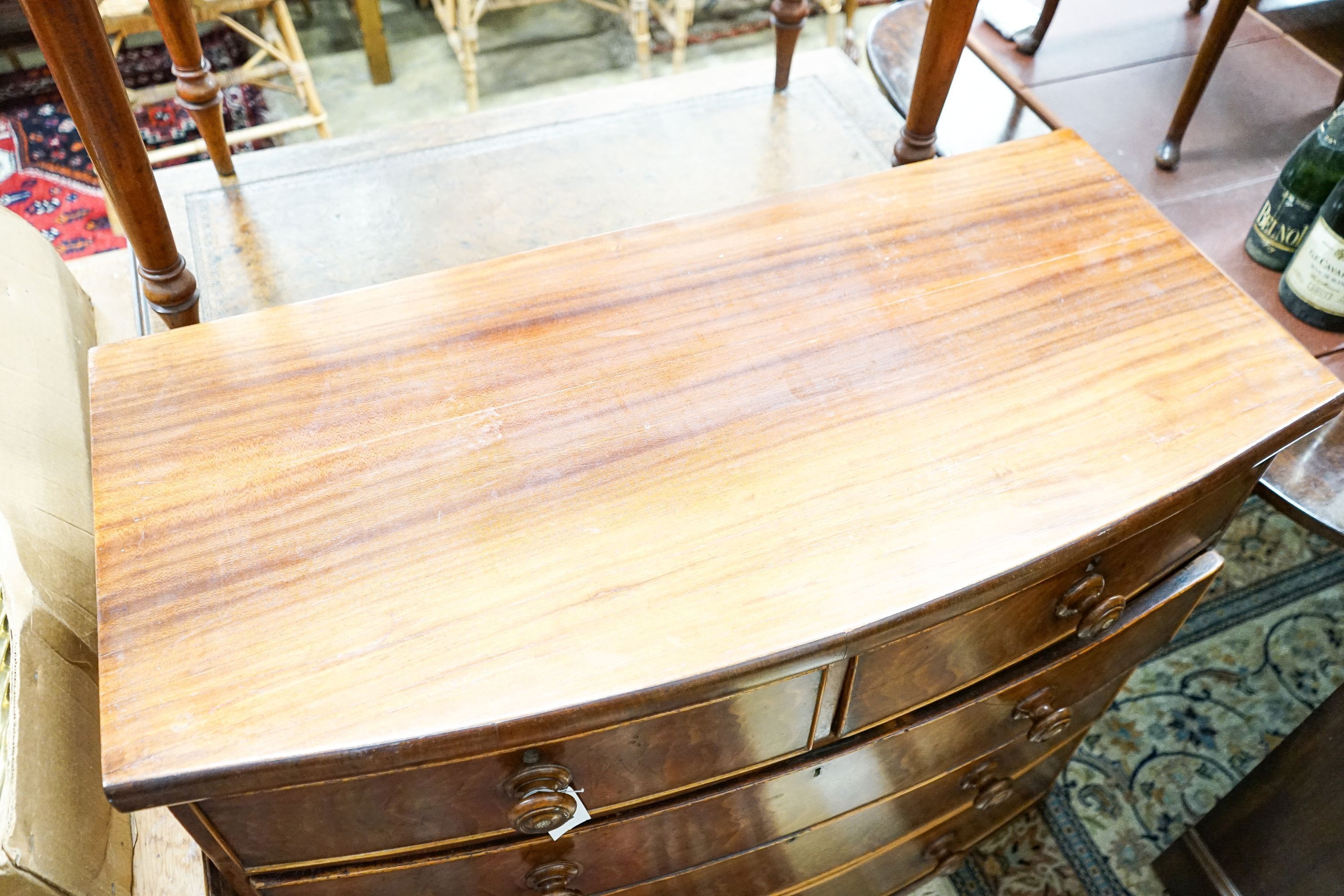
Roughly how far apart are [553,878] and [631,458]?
33 centimetres

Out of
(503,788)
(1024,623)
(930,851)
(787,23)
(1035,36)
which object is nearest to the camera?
(503,788)

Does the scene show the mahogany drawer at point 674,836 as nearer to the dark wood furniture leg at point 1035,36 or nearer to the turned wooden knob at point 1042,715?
the turned wooden knob at point 1042,715

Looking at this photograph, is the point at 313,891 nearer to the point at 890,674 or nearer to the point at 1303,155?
the point at 890,674

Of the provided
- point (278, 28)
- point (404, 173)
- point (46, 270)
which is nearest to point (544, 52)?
point (278, 28)

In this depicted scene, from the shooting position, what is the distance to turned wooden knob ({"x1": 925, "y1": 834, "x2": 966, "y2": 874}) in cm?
108

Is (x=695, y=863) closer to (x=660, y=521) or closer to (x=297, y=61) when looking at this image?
(x=660, y=521)

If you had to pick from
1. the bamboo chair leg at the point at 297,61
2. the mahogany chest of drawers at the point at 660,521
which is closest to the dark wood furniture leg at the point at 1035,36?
the mahogany chest of drawers at the point at 660,521

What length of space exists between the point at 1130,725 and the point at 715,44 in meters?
2.31

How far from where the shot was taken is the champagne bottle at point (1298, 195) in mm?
1004

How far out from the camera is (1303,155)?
1.03m

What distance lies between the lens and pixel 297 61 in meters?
2.19

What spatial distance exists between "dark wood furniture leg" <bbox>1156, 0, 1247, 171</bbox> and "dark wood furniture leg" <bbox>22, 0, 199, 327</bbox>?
123cm

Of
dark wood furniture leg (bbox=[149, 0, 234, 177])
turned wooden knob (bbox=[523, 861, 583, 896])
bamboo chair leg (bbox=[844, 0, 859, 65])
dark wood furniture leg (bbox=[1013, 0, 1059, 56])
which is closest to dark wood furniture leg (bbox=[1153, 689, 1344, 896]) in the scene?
turned wooden knob (bbox=[523, 861, 583, 896])

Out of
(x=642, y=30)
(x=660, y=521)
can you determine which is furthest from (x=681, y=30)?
(x=660, y=521)
